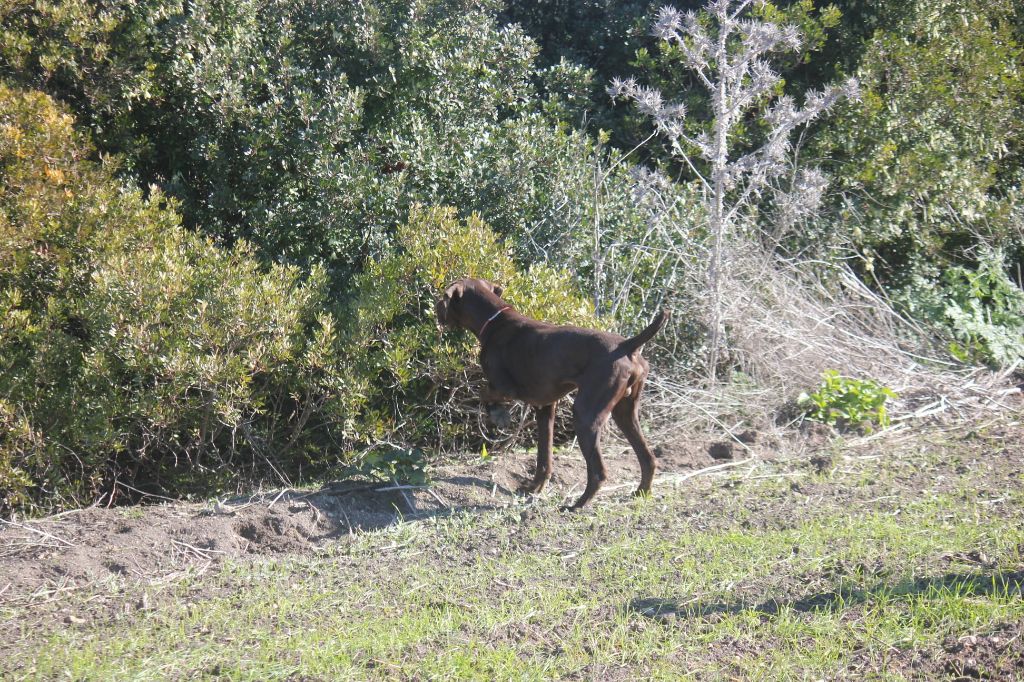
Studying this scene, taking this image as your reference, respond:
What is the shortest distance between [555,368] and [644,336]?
713mm

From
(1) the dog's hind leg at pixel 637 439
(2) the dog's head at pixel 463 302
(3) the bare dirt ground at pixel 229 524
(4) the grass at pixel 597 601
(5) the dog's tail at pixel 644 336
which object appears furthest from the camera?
(2) the dog's head at pixel 463 302

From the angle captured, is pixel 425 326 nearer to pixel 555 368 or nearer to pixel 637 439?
pixel 555 368

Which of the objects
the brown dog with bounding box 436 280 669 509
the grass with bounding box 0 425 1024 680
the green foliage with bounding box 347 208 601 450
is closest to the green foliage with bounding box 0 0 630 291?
the green foliage with bounding box 347 208 601 450

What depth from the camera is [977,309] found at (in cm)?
1160

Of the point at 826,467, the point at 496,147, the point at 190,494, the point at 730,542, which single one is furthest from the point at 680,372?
the point at 190,494

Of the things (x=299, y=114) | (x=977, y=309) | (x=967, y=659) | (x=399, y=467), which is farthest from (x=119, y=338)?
(x=977, y=309)

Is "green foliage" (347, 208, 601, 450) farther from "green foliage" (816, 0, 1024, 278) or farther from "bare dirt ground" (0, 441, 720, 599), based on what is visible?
"green foliage" (816, 0, 1024, 278)

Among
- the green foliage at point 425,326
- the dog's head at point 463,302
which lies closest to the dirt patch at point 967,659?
the dog's head at point 463,302

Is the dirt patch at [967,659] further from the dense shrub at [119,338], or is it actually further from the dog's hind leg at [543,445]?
the dense shrub at [119,338]

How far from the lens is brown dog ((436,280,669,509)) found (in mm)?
6535

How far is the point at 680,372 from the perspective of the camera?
9.38m

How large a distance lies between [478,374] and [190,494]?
2.46 m

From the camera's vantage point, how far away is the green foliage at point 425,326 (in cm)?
769

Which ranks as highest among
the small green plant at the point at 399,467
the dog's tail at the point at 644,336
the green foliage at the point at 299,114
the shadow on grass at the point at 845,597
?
the green foliage at the point at 299,114
